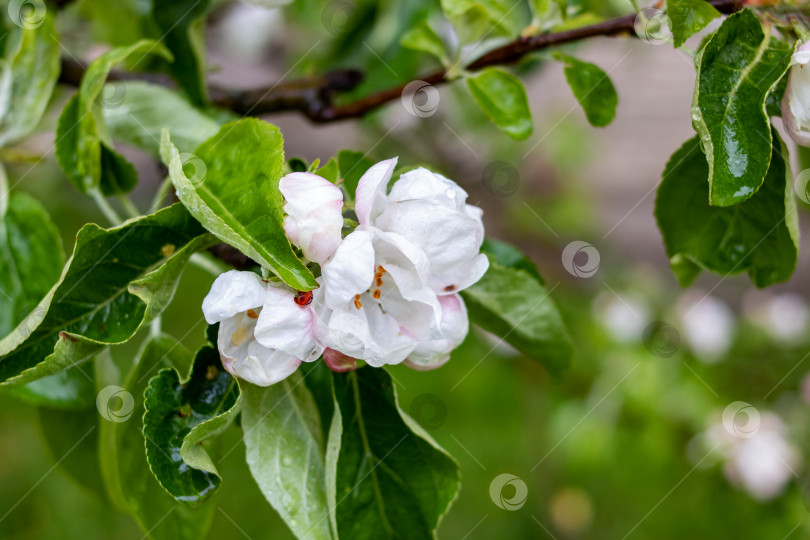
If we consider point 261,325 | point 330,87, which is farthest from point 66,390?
point 330,87

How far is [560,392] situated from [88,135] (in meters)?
1.42

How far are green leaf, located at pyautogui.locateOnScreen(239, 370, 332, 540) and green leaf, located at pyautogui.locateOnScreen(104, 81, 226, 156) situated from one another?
0.82 ft

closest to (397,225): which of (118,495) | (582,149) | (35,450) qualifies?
(118,495)

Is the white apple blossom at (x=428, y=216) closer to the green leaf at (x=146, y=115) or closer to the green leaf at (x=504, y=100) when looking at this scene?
the green leaf at (x=504, y=100)

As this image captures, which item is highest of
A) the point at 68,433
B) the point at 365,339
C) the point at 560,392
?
the point at 365,339

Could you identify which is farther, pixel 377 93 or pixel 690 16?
pixel 377 93

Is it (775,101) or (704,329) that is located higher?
(775,101)

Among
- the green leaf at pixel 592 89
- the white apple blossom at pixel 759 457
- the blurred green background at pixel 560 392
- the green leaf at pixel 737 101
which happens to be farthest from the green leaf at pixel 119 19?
the white apple blossom at pixel 759 457

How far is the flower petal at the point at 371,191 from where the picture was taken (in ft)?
1.28

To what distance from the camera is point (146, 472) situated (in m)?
0.50

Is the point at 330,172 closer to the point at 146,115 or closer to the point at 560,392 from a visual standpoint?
the point at 146,115

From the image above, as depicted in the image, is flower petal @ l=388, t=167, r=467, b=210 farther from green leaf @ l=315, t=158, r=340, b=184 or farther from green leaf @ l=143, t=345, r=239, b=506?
green leaf @ l=143, t=345, r=239, b=506

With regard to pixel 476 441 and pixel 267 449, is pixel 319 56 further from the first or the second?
pixel 476 441

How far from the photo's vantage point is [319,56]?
43.8 inches
